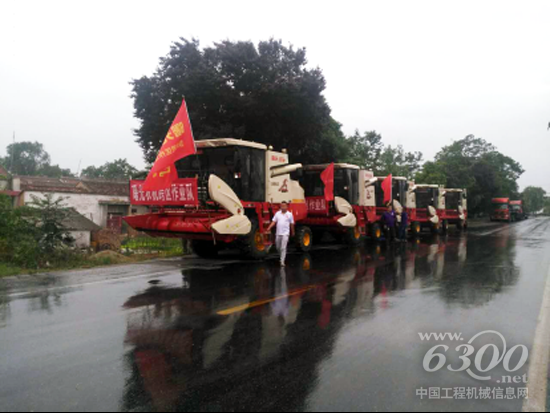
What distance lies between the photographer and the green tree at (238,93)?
65.5ft

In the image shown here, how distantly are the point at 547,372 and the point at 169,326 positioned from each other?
433 centimetres

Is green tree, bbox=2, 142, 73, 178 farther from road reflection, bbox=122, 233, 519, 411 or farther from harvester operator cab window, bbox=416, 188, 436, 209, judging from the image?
road reflection, bbox=122, 233, 519, 411

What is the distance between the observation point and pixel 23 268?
417 inches

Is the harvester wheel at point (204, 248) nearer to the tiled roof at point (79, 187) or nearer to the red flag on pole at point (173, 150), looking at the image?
the red flag on pole at point (173, 150)

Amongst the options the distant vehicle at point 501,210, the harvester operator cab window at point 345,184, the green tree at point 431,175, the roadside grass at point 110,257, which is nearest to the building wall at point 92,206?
the roadside grass at point 110,257

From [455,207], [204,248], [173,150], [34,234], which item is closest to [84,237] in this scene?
[34,234]

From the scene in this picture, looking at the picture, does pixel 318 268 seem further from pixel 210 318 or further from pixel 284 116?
pixel 284 116

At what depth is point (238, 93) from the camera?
2050cm

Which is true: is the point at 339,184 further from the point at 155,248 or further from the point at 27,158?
the point at 27,158

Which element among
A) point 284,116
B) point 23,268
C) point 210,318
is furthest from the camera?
point 284,116

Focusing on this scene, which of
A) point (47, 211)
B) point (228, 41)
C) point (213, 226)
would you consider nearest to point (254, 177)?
point (213, 226)

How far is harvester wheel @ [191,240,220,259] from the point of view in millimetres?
13492

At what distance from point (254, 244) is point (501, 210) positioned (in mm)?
50452

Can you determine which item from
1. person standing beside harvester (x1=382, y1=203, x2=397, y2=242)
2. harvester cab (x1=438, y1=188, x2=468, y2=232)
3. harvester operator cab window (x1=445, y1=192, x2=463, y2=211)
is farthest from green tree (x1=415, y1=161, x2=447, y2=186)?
person standing beside harvester (x1=382, y1=203, x2=397, y2=242)
